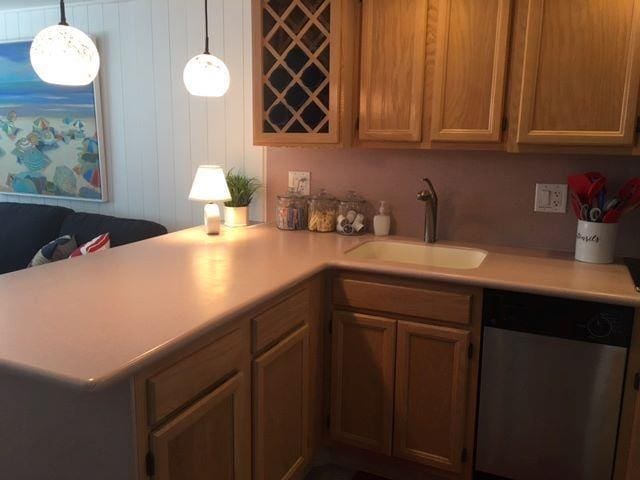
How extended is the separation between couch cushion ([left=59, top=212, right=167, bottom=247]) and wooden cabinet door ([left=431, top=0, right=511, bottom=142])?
1683mm

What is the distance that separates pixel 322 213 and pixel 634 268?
52.7 inches

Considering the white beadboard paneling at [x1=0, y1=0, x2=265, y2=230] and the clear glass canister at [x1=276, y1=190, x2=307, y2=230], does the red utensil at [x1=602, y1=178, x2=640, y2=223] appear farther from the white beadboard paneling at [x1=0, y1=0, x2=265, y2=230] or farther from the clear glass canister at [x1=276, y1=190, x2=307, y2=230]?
the white beadboard paneling at [x1=0, y1=0, x2=265, y2=230]

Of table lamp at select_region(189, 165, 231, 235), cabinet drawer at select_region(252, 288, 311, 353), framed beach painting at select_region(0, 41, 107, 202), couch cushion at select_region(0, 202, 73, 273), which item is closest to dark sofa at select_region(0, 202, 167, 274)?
couch cushion at select_region(0, 202, 73, 273)

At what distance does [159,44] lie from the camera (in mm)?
2947

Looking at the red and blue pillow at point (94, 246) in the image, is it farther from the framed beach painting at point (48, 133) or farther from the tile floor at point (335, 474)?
the tile floor at point (335, 474)

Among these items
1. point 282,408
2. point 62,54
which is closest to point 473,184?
point 282,408

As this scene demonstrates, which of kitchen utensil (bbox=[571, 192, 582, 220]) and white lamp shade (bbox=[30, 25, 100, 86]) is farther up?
white lamp shade (bbox=[30, 25, 100, 86])

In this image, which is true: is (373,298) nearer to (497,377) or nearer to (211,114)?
(497,377)

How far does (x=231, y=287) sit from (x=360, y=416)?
852 millimetres

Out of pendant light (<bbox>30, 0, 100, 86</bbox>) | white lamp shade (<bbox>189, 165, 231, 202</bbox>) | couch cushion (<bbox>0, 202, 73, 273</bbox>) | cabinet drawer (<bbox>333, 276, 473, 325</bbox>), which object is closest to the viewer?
pendant light (<bbox>30, 0, 100, 86</bbox>)

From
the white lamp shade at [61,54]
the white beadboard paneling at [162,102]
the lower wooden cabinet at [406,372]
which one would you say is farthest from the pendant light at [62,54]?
the white beadboard paneling at [162,102]

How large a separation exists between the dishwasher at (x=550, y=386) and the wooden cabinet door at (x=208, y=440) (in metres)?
0.89

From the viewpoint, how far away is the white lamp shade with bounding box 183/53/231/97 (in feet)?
7.00

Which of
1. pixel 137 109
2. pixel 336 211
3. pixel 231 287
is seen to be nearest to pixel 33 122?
pixel 137 109
